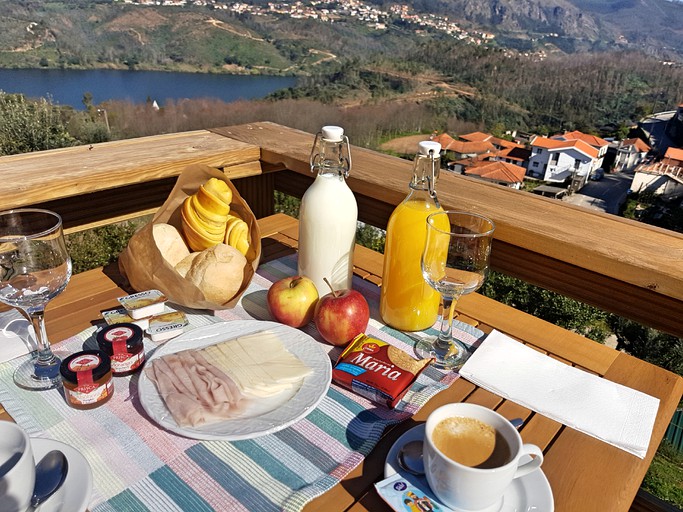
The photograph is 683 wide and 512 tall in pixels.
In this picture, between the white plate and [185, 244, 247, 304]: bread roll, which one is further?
[185, 244, 247, 304]: bread roll

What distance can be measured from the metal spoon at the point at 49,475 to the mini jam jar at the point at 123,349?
213 millimetres

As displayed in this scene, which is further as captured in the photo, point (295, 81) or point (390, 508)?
point (295, 81)

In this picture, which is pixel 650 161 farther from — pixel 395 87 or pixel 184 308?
pixel 184 308

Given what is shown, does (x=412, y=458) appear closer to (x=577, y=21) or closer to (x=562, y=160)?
(x=562, y=160)

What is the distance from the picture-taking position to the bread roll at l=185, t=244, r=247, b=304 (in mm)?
1013

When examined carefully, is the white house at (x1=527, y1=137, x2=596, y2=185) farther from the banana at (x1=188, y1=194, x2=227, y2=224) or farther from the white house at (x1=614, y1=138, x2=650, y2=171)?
the banana at (x1=188, y1=194, x2=227, y2=224)

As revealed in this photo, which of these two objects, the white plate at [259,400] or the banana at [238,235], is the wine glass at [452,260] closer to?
the white plate at [259,400]

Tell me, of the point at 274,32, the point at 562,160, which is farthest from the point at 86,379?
the point at 274,32

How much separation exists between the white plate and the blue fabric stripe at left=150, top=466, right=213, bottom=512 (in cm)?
6

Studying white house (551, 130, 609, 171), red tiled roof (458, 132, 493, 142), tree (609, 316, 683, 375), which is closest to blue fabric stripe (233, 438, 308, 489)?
tree (609, 316, 683, 375)

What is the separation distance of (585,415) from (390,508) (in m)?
0.39

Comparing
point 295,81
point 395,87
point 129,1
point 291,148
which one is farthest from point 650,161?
point 129,1

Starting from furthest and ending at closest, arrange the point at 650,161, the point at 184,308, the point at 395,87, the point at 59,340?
1. the point at 395,87
2. the point at 650,161
3. the point at 184,308
4. the point at 59,340

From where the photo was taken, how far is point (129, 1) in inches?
1497
